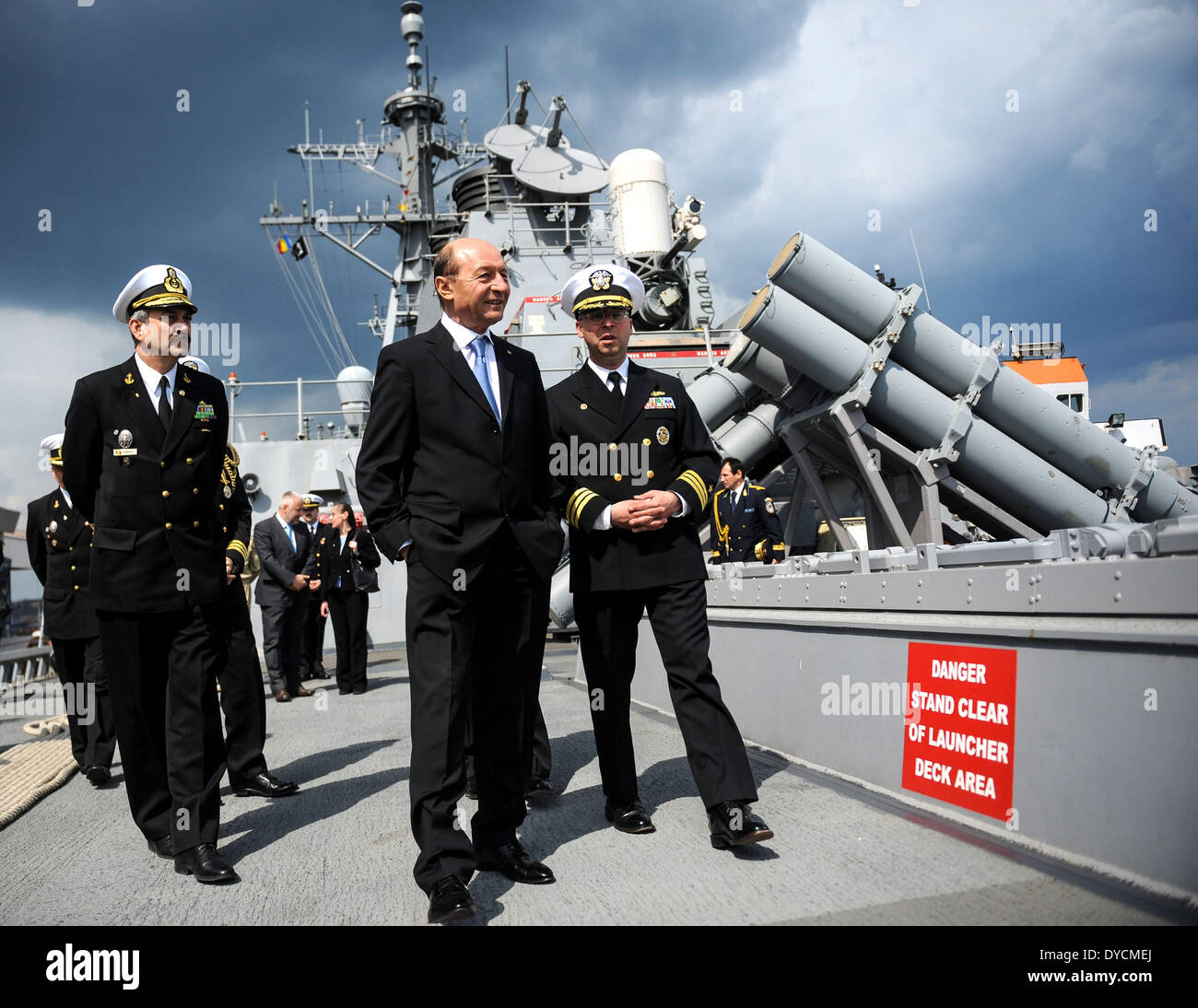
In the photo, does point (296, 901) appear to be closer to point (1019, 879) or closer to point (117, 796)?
point (1019, 879)

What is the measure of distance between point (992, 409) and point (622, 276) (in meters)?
7.33

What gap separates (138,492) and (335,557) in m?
5.60

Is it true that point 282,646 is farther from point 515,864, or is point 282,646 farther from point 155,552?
point 515,864

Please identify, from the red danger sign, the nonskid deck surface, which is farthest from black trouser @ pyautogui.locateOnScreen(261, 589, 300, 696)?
the red danger sign

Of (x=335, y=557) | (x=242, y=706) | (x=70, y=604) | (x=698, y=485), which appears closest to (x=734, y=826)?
(x=698, y=485)

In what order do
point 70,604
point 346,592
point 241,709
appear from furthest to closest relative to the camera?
point 346,592 → point 70,604 → point 241,709

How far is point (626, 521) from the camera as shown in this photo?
291cm

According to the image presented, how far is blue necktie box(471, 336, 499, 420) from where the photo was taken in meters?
2.69

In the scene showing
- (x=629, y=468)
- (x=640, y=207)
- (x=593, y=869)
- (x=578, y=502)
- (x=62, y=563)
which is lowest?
(x=593, y=869)

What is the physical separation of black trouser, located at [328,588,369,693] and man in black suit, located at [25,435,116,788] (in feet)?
9.82

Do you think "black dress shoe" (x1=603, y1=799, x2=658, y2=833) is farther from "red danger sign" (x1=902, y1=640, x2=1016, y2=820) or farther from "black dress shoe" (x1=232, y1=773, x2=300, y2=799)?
"black dress shoe" (x1=232, y1=773, x2=300, y2=799)

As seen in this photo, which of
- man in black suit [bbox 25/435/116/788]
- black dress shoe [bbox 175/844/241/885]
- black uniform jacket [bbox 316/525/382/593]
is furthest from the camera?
black uniform jacket [bbox 316/525/382/593]

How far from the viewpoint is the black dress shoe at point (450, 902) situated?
7.17 ft

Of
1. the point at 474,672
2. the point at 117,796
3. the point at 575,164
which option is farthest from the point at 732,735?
the point at 575,164
